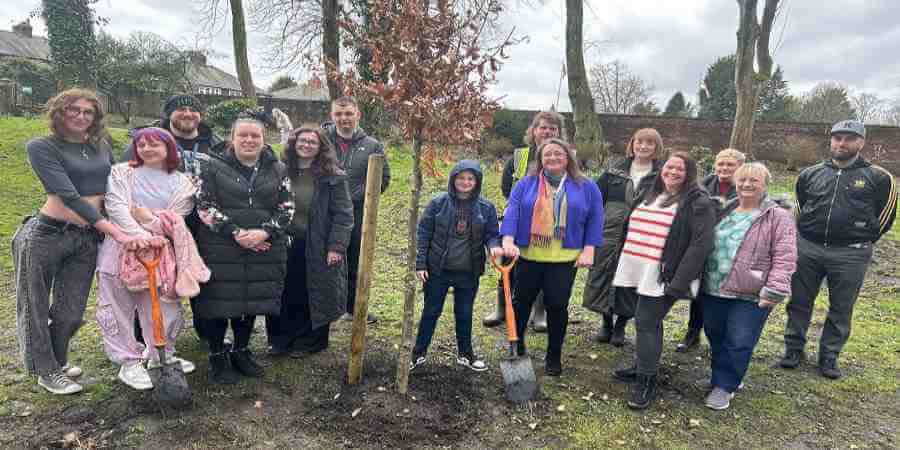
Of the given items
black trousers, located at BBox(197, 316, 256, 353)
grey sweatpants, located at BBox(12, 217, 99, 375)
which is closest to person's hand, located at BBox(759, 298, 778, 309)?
black trousers, located at BBox(197, 316, 256, 353)

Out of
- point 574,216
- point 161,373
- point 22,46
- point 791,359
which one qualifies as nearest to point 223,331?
point 161,373

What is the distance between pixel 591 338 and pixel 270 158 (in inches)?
142

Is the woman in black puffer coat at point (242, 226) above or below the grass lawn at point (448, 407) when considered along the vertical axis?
above

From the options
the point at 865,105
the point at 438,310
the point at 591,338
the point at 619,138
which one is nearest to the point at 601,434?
the point at 438,310

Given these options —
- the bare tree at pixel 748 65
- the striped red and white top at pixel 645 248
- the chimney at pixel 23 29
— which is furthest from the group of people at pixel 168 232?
the chimney at pixel 23 29

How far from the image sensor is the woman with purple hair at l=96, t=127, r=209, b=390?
11.3ft

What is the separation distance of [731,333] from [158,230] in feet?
13.7

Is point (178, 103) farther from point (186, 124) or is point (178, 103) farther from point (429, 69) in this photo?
point (429, 69)

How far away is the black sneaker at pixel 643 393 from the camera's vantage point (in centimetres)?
389

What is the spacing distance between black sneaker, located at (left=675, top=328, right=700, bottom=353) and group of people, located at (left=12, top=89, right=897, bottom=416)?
37.8 inches

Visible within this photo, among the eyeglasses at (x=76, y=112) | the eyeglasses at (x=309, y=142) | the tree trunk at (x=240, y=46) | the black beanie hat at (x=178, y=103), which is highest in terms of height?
the tree trunk at (x=240, y=46)

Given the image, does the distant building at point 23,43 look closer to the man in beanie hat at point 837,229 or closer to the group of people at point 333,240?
the group of people at point 333,240

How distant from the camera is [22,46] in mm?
38250

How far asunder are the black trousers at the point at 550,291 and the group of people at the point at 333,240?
0.01m
